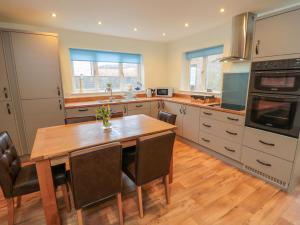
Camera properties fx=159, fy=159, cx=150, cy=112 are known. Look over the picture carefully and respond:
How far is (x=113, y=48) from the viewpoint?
149 inches

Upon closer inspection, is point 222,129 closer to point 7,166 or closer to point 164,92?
point 164,92

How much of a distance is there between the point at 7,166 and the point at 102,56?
302cm

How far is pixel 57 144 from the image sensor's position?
143 cm

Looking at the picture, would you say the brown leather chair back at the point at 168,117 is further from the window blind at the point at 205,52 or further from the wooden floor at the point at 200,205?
the window blind at the point at 205,52

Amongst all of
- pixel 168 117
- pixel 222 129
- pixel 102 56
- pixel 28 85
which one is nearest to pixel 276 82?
pixel 222 129

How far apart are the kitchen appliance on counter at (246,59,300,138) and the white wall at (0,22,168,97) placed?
2757 mm

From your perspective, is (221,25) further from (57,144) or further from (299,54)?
(57,144)

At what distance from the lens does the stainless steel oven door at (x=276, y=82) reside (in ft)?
5.81

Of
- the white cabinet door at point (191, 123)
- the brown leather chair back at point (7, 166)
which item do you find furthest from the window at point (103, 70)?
the brown leather chair back at point (7, 166)

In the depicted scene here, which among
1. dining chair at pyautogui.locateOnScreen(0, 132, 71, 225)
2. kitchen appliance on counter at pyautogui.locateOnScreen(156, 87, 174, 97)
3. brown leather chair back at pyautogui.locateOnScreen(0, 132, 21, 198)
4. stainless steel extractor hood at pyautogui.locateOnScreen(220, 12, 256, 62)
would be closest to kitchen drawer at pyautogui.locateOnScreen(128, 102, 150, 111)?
kitchen appliance on counter at pyautogui.locateOnScreen(156, 87, 174, 97)

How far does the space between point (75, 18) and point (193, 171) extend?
3110 millimetres

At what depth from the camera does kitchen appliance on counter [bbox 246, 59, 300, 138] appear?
5.85 ft

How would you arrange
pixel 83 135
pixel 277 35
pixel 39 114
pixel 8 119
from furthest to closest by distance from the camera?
pixel 39 114
pixel 8 119
pixel 277 35
pixel 83 135

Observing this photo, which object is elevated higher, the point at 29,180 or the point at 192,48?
the point at 192,48
